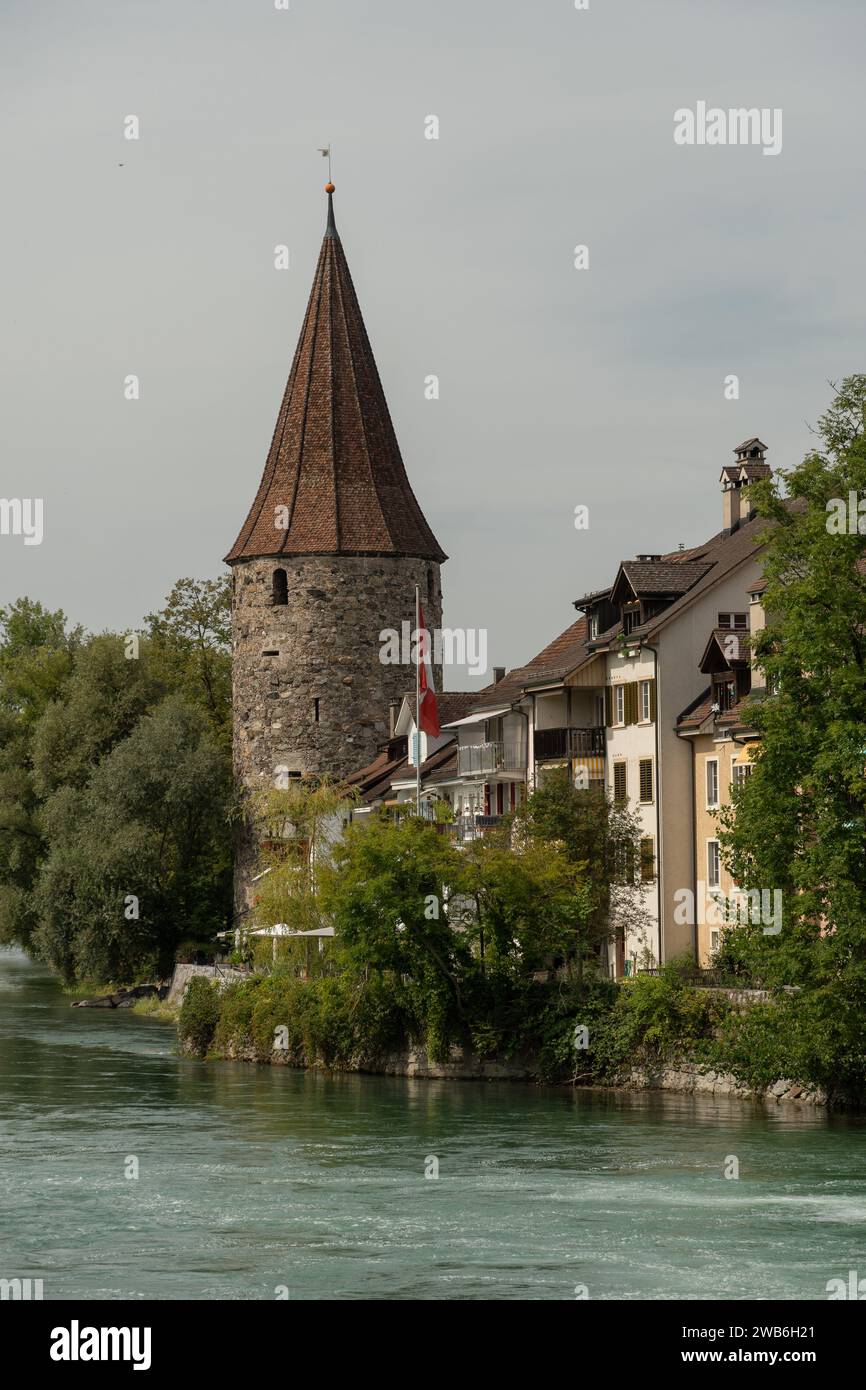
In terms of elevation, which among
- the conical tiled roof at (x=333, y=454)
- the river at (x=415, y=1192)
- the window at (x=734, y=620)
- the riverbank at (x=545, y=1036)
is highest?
the conical tiled roof at (x=333, y=454)

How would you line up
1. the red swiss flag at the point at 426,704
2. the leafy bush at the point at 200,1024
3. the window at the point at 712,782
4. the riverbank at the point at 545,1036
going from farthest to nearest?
the red swiss flag at the point at 426,704, the leafy bush at the point at 200,1024, the window at the point at 712,782, the riverbank at the point at 545,1036

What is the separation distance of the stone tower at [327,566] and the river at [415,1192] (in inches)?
1050

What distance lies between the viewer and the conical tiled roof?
224ft

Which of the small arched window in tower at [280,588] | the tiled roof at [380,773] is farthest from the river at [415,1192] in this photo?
the small arched window in tower at [280,588]

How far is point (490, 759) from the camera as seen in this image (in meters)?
52.8

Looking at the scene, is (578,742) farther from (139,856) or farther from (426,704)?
(139,856)

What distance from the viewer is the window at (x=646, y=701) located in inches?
1784

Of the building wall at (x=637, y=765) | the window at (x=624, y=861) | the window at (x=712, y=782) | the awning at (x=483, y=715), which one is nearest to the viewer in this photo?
the window at (x=712, y=782)

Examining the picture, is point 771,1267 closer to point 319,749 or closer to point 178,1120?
point 178,1120

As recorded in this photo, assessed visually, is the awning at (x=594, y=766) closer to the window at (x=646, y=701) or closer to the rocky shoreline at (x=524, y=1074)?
the window at (x=646, y=701)

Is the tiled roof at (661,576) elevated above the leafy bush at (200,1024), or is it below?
above

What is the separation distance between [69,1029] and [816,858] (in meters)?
25.0

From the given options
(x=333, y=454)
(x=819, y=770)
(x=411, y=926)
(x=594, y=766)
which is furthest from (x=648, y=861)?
(x=333, y=454)

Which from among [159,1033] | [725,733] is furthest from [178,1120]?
[159,1033]
